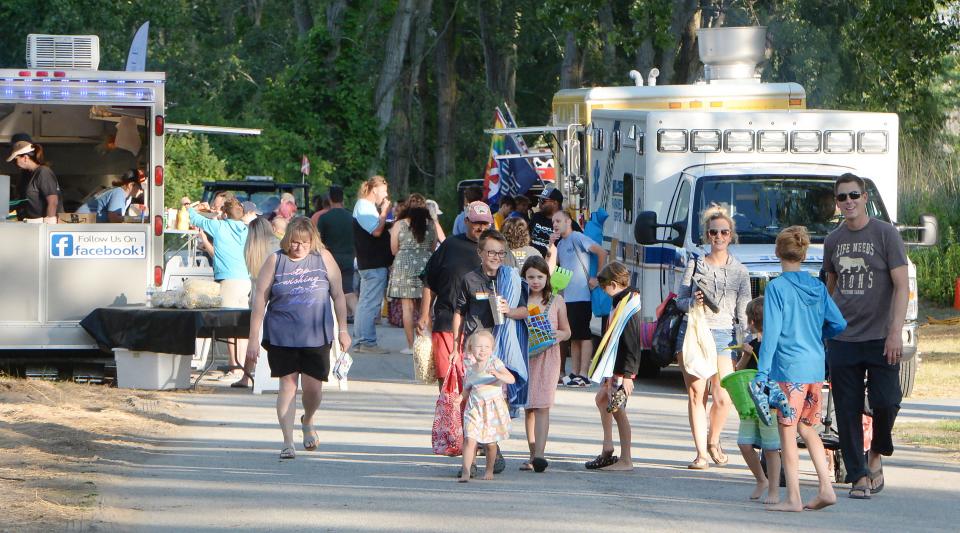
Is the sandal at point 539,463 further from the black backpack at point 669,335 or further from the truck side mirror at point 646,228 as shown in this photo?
the truck side mirror at point 646,228

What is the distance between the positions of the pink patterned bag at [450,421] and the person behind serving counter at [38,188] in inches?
260

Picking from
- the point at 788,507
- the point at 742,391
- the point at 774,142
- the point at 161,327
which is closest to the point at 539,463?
the point at 742,391

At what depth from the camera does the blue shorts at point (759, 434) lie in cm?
860

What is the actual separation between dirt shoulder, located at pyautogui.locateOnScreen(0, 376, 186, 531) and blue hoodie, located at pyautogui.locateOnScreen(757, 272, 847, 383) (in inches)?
153

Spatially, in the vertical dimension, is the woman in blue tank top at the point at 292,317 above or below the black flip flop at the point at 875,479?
above

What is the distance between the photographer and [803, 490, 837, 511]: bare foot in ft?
27.7

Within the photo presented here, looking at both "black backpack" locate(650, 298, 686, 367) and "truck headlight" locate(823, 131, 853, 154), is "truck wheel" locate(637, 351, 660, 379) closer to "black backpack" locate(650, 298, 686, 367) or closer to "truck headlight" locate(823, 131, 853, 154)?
"truck headlight" locate(823, 131, 853, 154)

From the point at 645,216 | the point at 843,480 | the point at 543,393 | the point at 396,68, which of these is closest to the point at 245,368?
the point at 645,216

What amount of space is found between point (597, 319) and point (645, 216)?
3.22 m

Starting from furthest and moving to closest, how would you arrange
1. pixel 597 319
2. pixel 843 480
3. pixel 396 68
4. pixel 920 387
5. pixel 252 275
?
pixel 396 68 → pixel 597 319 → pixel 920 387 → pixel 252 275 → pixel 843 480

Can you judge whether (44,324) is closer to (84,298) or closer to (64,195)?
(84,298)

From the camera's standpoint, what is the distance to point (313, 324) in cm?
1030

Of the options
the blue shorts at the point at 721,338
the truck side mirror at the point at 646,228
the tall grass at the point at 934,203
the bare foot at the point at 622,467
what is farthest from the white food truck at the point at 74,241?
the tall grass at the point at 934,203

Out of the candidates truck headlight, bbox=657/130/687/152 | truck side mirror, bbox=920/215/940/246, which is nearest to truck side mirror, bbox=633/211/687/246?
truck headlight, bbox=657/130/687/152
